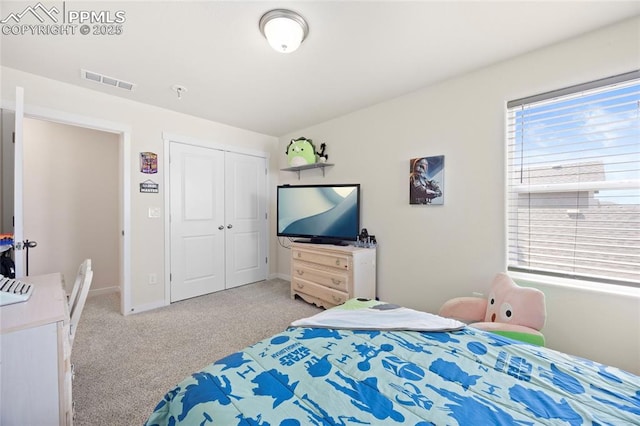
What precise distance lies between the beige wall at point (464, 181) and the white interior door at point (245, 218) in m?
1.31

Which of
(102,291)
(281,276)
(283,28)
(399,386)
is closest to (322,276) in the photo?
(281,276)

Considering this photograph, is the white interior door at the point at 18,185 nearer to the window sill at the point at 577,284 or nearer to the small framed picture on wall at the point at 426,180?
the small framed picture on wall at the point at 426,180

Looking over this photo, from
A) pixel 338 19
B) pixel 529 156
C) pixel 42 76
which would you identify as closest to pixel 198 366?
pixel 338 19

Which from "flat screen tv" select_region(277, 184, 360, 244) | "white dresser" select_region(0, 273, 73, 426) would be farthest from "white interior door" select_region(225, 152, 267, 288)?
"white dresser" select_region(0, 273, 73, 426)

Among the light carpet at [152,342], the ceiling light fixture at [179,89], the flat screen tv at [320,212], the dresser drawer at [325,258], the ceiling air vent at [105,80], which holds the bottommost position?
the light carpet at [152,342]

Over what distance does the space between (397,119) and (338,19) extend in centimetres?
142

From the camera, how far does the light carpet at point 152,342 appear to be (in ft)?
5.34

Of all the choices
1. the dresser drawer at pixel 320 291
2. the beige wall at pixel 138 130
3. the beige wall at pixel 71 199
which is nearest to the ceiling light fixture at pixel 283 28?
the beige wall at pixel 138 130

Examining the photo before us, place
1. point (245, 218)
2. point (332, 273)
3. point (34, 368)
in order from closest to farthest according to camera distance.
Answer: point (34, 368) → point (332, 273) → point (245, 218)

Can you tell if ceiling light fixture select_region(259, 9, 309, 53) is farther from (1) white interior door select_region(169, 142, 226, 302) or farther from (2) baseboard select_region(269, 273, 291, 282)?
(2) baseboard select_region(269, 273, 291, 282)

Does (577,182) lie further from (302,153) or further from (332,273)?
(302,153)

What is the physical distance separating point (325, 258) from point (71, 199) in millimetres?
3456

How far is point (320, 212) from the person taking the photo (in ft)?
11.0

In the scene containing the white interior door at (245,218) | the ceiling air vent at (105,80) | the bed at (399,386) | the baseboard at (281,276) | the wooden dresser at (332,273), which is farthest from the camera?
the baseboard at (281,276)
